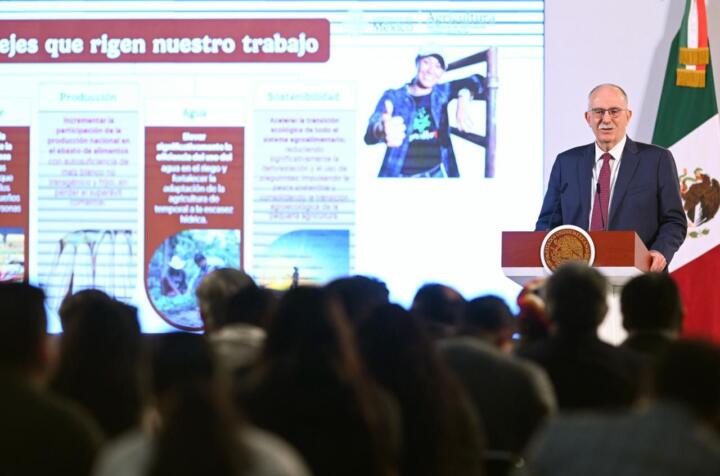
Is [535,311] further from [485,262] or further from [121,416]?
[485,262]

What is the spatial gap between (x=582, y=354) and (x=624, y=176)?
123 inches

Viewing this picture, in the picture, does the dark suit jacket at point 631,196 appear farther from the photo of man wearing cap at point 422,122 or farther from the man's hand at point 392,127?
the man's hand at point 392,127

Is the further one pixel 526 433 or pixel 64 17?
pixel 64 17

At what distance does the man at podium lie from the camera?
643cm

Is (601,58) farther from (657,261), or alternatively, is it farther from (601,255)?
(601,255)

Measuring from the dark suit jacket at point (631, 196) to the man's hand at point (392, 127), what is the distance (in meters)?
1.67

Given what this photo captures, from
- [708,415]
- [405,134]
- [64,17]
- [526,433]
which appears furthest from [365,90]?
[708,415]

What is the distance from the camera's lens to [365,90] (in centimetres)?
817

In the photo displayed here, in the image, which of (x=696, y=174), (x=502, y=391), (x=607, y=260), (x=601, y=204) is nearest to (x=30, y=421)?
(x=502, y=391)

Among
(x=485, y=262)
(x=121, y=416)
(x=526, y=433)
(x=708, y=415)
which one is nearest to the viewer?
(x=708, y=415)

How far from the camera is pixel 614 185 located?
21.4 ft

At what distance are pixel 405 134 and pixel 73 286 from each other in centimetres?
228

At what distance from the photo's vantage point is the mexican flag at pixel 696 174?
794 cm

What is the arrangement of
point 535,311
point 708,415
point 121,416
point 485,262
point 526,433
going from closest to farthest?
point 708,415 < point 121,416 < point 526,433 < point 535,311 < point 485,262
